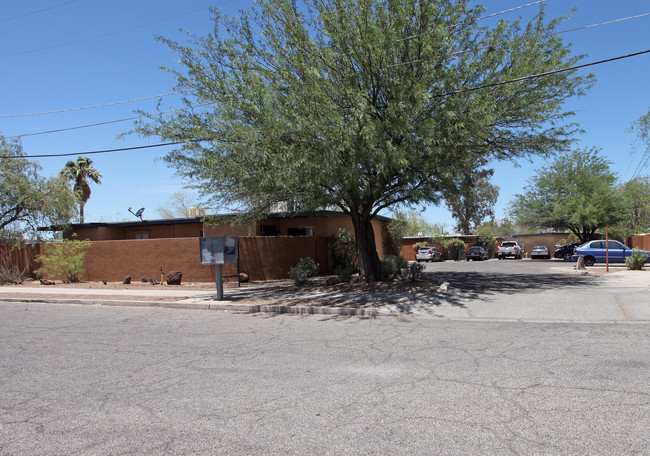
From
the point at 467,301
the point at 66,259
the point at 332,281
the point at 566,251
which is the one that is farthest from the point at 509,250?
the point at 66,259

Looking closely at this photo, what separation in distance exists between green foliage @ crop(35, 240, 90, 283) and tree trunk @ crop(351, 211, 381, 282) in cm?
1326

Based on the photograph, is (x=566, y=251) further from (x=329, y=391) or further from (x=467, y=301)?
(x=329, y=391)

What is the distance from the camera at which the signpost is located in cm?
1457

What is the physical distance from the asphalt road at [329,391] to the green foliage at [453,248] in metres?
39.6

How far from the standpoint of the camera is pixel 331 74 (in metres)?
13.5

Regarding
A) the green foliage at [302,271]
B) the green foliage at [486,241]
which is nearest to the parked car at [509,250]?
the green foliage at [486,241]

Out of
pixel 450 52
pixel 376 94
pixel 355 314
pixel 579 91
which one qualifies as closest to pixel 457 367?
pixel 355 314

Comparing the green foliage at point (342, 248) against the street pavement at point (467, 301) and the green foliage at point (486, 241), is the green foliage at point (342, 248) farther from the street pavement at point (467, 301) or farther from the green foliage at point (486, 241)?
the green foliage at point (486, 241)

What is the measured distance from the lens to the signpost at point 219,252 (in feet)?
47.8

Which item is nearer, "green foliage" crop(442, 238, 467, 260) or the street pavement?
the street pavement

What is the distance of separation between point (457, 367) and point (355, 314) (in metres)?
5.68

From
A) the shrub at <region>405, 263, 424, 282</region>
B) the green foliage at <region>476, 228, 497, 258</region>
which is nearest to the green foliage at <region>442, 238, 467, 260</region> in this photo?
the green foliage at <region>476, 228, 497, 258</region>

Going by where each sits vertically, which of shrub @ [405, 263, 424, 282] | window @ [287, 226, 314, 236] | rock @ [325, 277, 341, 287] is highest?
window @ [287, 226, 314, 236]

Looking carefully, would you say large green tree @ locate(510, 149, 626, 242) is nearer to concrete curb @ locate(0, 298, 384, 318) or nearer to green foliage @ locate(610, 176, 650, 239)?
green foliage @ locate(610, 176, 650, 239)
